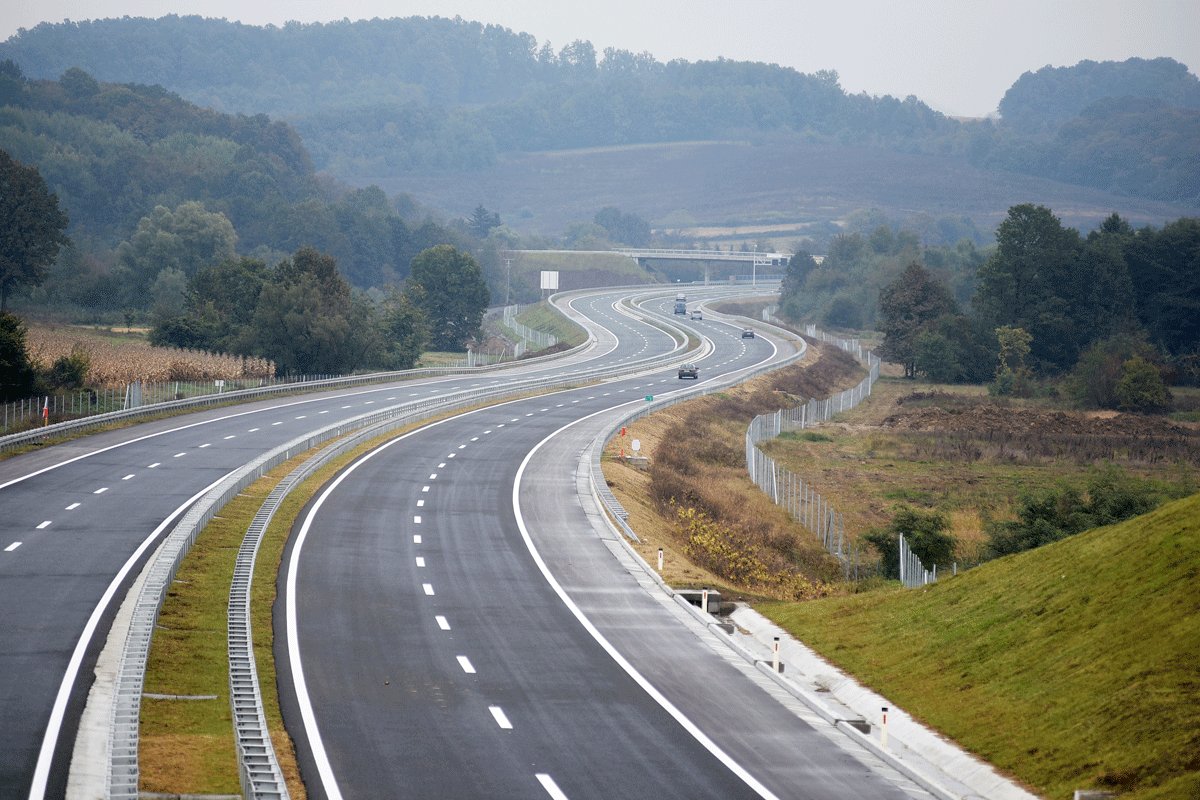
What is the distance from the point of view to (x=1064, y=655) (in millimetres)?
26828

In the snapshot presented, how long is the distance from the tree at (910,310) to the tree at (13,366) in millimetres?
86938

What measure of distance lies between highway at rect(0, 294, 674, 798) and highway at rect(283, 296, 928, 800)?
4073mm

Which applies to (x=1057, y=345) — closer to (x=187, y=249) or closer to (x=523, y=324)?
(x=523, y=324)

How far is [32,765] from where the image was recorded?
72.6 feet

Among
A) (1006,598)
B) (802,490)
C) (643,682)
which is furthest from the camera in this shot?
(802,490)

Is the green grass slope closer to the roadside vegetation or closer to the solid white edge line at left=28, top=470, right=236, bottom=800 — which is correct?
the roadside vegetation

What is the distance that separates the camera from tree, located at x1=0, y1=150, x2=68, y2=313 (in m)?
129

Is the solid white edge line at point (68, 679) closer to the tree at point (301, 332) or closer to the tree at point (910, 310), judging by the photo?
the tree at point (301, 332)

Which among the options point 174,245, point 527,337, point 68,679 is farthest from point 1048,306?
point 68,679

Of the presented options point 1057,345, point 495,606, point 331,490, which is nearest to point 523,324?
point 1057,345

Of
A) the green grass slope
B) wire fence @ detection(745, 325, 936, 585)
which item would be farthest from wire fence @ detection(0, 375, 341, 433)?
the green grass slope

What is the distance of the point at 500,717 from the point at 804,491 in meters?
40.5

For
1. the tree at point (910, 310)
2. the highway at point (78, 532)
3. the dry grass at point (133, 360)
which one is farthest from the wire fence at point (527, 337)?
the highway at point (78, 532)

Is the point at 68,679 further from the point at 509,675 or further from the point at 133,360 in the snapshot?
the point at 133,360
